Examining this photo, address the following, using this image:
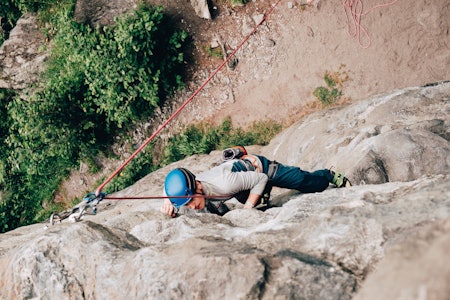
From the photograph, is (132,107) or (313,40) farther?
(132,107)

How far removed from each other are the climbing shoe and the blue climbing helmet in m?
2.21

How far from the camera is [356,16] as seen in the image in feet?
38.8

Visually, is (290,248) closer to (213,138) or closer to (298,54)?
(213,138)

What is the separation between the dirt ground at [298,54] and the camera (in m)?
11.4

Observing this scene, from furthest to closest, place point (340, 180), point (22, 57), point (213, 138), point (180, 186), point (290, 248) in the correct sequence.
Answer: point (22, 57) < point (213, 138) < point (340, 180) < point (180, 186) < point (290, 248)

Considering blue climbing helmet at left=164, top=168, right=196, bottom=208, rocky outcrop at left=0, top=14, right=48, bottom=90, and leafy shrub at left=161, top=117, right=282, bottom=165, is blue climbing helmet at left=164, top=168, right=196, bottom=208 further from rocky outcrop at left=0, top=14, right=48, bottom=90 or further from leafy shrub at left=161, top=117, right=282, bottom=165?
rocky outcrop at left=0, top=14, right=48, bottom=90

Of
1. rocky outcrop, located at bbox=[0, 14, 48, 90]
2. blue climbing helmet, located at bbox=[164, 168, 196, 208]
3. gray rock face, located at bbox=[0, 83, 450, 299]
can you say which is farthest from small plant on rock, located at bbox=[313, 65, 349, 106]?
rocky outcrop, located at bbox=[0, 14, 48, 90]

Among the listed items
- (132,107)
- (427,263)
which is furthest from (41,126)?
(427,263)

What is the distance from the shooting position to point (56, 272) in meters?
5.27

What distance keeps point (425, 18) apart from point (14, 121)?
431 inches

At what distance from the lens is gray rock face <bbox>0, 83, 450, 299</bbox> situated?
10.9ft

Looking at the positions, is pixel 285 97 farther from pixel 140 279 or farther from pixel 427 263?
pixel 427 263

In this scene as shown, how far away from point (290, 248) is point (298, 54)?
859 centimetres

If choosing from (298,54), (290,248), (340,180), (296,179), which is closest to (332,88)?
(298,54)
